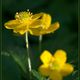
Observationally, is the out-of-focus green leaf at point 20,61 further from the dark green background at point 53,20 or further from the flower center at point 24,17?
the dark green background at point 53,20

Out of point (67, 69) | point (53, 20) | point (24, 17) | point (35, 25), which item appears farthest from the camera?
point (53, 20)

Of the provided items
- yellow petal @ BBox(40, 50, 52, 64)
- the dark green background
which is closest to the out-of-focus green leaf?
yellow petal @ BBox(40, 50, 52, 64)

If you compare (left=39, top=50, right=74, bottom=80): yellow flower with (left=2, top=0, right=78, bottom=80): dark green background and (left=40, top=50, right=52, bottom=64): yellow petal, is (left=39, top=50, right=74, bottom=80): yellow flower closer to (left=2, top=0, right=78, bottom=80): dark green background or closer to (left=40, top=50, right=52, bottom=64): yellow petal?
(left=40, top=50, right=52, bottom=64): yellow petal

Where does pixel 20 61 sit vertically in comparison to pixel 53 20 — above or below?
below

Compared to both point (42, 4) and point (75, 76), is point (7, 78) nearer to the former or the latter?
point (75, 76)

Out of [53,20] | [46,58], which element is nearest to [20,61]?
[46,58]

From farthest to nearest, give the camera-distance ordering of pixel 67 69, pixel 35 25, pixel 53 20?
pixel 53 20 → pixel 35 25 → pixel 67 69

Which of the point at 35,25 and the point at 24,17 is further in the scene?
the point at 24,17

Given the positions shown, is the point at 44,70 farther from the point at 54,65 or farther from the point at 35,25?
the point at 35,25
